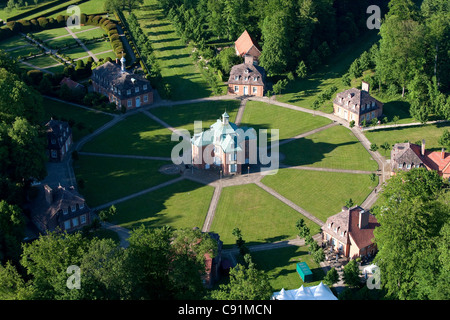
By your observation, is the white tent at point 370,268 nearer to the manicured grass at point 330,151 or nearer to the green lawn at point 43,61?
the manicured grass at point 330,151

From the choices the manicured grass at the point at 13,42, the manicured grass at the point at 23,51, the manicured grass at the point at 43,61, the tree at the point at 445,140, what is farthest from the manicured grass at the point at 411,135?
the manicured grass at the point at 13,42

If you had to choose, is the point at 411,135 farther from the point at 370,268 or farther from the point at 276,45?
the point at 370,268

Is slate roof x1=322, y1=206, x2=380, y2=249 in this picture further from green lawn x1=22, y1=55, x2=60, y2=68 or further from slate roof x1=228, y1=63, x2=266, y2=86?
green lawn x1=22, y1=55, x2=60, y2=68

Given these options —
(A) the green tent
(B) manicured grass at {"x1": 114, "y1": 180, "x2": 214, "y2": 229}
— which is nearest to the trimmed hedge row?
(B) manicured grass at {"x1": 114, "y1": 180, "x2": 214, "y2": 229}

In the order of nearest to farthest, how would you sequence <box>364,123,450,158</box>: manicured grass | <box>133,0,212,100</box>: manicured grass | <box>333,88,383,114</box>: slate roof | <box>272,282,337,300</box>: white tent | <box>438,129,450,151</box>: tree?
<box>272,282,337,300</box>: white tent → <box>438,129,450,151</box>: tree → <box>364,123,450,158</box>: manicured grass → <box>333,88,383,114</box>: slate roof → <box>133,0,212,100</box>: manicured grass

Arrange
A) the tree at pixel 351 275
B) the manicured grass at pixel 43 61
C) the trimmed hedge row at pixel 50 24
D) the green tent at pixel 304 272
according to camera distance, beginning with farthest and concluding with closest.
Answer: the trimmed hedge row at pixel 50 24, the manicured grass at pixel 43 61, the green tent at pixel 304 272, the tree at pixel 351 275

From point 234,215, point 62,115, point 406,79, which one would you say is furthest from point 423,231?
point 62,115
